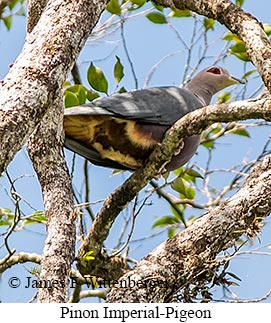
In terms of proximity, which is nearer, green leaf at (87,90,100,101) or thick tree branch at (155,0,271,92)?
thick tree branch at (155,0,271,92)

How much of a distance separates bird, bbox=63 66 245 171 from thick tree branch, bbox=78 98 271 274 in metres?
0.28

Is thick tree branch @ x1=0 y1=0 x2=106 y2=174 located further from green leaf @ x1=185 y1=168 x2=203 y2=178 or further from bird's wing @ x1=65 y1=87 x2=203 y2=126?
green leaf @ x1=185 y1=168 x2=203 y2=178

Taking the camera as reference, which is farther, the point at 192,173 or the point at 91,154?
the point at 192,173

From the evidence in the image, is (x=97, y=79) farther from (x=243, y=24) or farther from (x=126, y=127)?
(x=243, y=24)

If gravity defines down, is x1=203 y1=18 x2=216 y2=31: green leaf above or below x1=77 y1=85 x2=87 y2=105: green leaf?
above

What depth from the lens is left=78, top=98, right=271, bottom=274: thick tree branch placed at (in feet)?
7.65

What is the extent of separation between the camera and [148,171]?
2617 millimetres

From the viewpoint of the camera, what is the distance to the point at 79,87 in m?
3.09

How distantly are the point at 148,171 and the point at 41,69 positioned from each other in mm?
1004

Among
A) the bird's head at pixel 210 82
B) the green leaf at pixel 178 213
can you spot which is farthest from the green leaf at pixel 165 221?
the bird's head at pixel 210 82

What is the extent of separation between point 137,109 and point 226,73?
31.2 inches

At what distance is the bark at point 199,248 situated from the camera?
78.5 inches

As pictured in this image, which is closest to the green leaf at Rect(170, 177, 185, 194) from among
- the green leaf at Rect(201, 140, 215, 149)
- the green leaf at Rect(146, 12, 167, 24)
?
the green leaf at Rect(201, 140, 215, 149)

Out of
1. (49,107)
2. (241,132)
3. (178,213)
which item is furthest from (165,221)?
(49,107)
